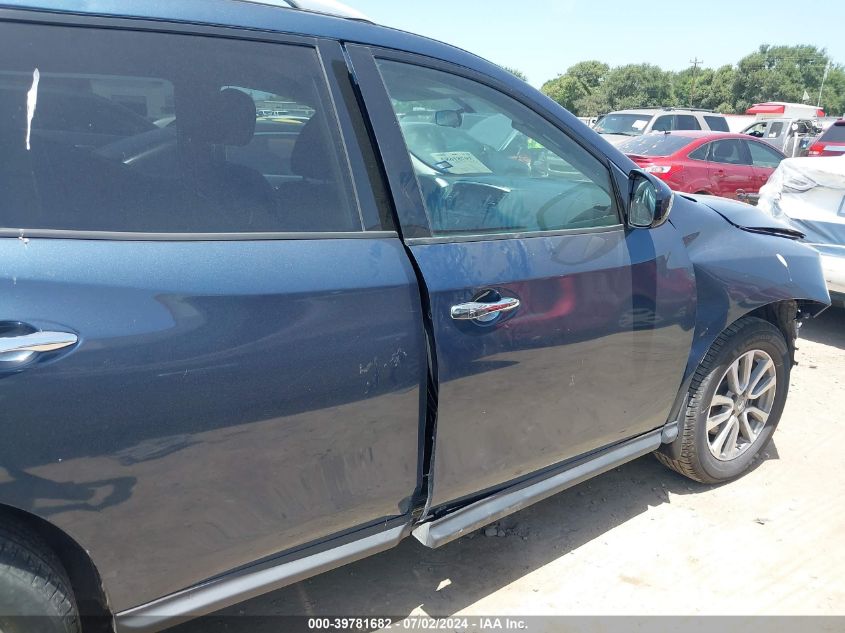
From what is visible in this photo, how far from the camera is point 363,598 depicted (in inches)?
96.9

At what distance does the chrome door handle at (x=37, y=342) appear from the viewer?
134 cm

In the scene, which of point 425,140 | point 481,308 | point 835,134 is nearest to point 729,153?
point 835,134

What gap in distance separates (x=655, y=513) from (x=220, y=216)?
2.38 m

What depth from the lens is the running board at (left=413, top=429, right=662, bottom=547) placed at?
210cm

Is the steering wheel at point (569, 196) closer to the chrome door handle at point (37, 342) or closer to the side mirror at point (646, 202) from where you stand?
the side mirror at point (646, 202)

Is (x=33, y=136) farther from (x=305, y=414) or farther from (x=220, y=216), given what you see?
(x=305, y=414)

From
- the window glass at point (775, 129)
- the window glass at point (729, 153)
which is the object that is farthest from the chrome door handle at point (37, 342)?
the window glass at point (775, 129)

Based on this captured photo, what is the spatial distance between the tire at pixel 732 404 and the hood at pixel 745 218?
42 centimetres

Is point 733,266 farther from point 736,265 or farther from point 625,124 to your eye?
point 625,124

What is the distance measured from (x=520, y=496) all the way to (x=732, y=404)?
1343 mm

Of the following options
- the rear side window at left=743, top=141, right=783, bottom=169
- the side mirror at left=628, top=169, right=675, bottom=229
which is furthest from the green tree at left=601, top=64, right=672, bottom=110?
the side mirror at left=628, top=169, right=675, bottom=229

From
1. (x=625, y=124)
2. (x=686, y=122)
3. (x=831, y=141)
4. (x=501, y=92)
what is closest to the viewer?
(x=501, y=92)

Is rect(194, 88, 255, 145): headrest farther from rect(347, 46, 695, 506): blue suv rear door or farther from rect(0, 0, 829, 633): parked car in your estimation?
rect(347, 46, 695, 506): blue suv rear door

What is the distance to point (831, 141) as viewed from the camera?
513 inches
